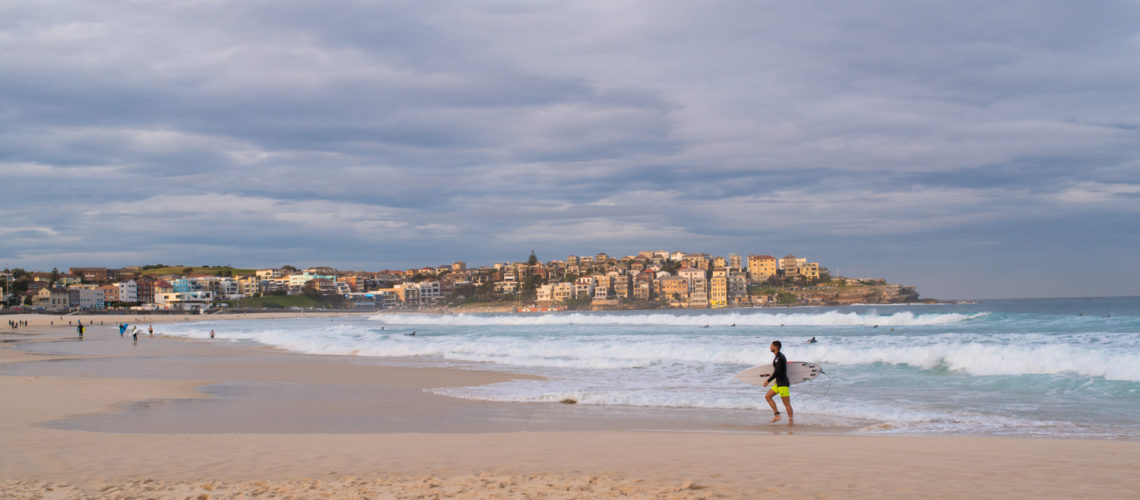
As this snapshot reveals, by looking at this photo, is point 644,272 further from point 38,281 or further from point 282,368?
point 282,368

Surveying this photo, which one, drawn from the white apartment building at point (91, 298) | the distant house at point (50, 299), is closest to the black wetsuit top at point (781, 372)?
the distant house at point (50, 299)

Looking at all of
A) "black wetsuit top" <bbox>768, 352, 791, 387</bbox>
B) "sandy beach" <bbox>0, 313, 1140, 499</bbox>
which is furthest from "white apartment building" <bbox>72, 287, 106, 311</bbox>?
"black wetsuit top" <bbox>768, 352, 791, 387</bbox>

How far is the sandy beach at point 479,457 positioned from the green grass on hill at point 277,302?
162 meters

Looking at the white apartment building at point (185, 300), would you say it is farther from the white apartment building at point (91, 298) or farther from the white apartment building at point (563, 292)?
the white apartment building at point (563, 292)

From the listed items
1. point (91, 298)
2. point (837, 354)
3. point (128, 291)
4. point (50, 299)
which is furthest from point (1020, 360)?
point (128, 291)

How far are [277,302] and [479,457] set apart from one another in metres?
174

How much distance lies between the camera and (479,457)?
8.02m

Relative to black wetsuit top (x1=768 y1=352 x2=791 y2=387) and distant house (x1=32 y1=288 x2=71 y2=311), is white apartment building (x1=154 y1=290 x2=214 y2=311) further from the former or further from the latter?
black wetsuit top (x1=768 y1=352 x2=791 y2=387)

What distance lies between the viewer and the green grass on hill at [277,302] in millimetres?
165125

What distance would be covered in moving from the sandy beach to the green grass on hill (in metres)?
162

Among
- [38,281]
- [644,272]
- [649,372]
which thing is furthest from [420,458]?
[38,281]

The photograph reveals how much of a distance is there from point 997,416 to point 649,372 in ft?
31.0

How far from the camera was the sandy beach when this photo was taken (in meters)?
6.42

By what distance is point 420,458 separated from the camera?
7953 mm
